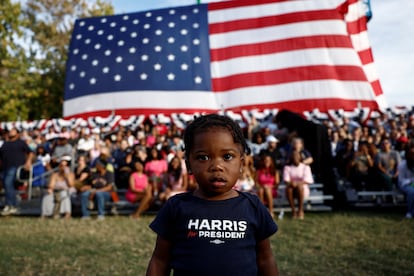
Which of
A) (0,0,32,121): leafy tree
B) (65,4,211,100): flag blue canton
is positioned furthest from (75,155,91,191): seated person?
(0,0,32,121): leafy tree

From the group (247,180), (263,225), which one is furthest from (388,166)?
(263,225)

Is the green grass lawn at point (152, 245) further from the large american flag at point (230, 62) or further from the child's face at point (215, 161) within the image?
the large american flag at point (230, 62)

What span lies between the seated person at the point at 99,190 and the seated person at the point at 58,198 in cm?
28

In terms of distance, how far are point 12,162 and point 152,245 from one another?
4802mm

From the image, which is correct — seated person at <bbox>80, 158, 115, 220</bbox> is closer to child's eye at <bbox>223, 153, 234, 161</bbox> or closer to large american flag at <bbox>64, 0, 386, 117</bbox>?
large american flag at <bbox>64, 0, 386, 117</bbox>

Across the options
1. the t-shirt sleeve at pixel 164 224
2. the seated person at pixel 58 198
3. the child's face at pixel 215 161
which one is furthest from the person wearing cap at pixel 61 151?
the child's face at pixel 215 161

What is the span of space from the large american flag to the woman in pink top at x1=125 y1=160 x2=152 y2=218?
5.03 metres

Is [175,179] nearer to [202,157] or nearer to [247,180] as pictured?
[247,180]

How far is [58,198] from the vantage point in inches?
304

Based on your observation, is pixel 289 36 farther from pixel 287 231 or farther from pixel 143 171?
pixel 287 231

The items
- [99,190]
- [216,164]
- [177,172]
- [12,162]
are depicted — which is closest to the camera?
[216,164]

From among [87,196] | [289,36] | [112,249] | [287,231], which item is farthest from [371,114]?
[112,249]

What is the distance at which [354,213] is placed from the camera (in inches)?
287

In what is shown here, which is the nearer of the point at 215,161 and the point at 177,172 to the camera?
the point at 215,161
